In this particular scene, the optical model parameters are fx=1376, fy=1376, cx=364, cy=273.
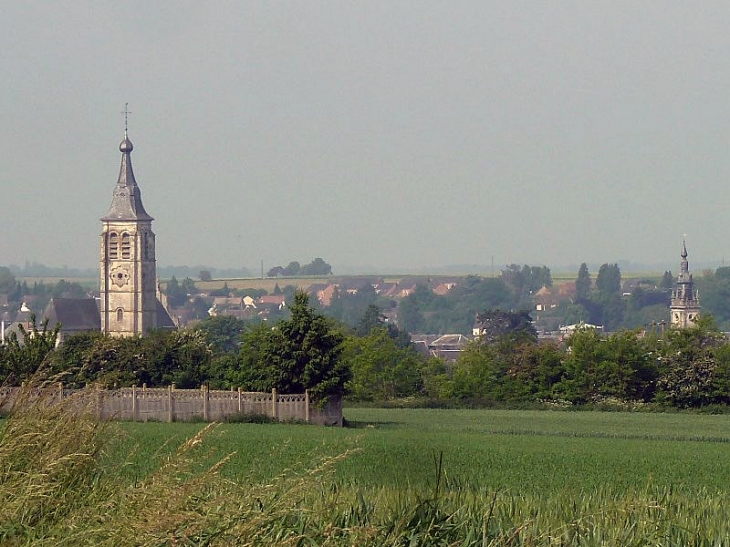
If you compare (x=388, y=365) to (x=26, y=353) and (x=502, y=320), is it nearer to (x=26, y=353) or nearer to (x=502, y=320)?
(x=26, y=353)

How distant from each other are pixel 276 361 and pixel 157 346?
1412cm

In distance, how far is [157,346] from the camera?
52.3 m

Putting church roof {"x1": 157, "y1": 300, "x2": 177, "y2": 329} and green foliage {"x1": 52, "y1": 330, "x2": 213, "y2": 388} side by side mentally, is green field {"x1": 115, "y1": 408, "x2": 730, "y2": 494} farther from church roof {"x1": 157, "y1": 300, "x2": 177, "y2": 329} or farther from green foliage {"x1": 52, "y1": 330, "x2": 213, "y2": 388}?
church roof {"x1": 157, "y1": 300, "x2": 177, "y2": 329}

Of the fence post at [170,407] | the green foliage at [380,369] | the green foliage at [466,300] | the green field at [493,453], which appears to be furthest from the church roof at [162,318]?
the fence post at [170,407]

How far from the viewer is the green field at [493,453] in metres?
11.4

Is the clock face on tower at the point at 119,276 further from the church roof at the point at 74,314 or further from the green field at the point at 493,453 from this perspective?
the green field at the point at 493,453

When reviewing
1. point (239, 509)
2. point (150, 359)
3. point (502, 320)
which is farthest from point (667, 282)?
point (239, 509)

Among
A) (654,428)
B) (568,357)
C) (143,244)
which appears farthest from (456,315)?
(654,428)

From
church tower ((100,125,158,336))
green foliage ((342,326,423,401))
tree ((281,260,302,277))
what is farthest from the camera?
church tower ((100,125,158,336))

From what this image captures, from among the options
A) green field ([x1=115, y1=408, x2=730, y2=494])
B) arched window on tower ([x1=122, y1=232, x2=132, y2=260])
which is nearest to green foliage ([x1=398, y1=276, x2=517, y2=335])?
arched window on tower ([x1=122, y1=232, x2=132, y2=260])

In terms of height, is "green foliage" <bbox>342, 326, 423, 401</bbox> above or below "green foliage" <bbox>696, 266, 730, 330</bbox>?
below

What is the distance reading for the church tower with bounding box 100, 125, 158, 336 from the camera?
509 ft

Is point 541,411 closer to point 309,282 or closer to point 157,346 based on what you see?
point 157,346

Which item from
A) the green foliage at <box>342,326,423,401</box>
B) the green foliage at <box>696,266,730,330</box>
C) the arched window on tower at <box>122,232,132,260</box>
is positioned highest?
the arched window on tower at <box>122,232,132,260</box>
